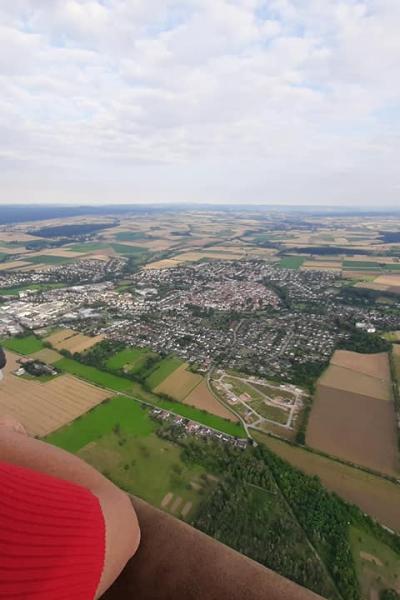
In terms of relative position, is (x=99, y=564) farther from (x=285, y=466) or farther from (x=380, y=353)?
(x=380, y=353)

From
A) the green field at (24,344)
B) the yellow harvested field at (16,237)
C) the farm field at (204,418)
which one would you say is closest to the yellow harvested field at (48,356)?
the green field at (24,344)

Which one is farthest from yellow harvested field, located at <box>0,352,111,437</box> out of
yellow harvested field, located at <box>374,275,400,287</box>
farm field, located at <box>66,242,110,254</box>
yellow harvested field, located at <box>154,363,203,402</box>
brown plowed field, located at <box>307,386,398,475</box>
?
farm field, located at <box>66,242,110,254</box>

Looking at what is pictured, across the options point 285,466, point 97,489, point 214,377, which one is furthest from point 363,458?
point 97,489

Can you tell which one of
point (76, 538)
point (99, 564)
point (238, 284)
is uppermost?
point (76, 538)

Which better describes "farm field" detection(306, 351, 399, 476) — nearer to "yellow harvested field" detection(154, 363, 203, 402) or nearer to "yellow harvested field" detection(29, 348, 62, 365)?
"yellow harvested field" detection(154, 363, 203, 402)

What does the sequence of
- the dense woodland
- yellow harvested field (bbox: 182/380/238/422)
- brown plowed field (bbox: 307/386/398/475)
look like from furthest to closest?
1. yellow harvested field (bbox: 182/380/238/422)
2. brown plowed field (bbox: 307/386/398/475)
3. the dense woodland

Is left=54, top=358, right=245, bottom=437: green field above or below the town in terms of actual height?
above
